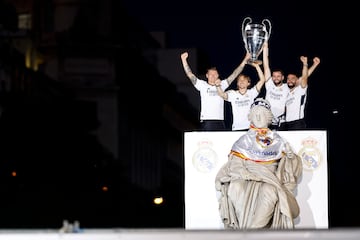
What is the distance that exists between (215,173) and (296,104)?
0.99 metres

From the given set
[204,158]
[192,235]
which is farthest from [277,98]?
[192,235]

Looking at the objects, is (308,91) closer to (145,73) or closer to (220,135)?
(220,135)

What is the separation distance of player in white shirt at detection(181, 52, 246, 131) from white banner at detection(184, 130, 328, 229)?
381 mm

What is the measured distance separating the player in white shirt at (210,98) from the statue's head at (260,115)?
21.7 inches

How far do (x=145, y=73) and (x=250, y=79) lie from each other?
0.99 meters

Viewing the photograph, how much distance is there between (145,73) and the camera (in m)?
7.25

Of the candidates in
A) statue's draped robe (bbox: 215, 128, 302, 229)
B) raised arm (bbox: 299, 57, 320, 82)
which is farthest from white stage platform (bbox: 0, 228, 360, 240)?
raised arm (bbox: 299, 57, 320, 82)

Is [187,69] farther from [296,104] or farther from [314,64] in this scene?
[314,64]

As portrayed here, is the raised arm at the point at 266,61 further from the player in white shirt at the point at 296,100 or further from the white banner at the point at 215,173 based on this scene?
the white banner at the point at 215,173

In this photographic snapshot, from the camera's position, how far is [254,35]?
22.8 ft

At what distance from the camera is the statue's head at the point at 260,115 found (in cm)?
625

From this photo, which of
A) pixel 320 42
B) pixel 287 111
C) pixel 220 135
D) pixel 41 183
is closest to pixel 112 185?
pixel 41 183

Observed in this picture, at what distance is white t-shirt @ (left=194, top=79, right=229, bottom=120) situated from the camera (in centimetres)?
684

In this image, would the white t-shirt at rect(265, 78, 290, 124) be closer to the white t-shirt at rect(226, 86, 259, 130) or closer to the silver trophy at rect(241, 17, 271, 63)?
the white t-shirt at rect(226, 86, 259, 130)
